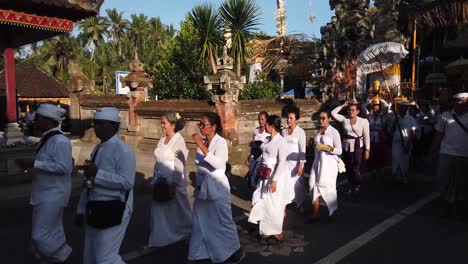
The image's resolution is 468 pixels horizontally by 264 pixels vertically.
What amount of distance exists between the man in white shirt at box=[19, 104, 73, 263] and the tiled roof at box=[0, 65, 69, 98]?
24.9 m

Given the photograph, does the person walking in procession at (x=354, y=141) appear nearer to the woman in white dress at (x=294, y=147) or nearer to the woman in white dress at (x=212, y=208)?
the woman in white dress at (x=294, y=147)

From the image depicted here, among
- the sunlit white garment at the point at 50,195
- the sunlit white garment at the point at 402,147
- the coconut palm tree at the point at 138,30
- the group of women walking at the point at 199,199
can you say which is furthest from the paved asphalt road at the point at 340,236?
the coconut palm tree at the point at 138,30

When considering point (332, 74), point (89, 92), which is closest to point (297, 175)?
point (332, 74)

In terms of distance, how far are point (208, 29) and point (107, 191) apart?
56.7 ft

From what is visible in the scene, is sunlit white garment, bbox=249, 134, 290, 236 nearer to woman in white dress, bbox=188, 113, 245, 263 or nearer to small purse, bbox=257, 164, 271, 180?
small purse, bbox=257, 164, 271, 180

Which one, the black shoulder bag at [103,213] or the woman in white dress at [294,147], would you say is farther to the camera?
the woman in white dress at [294,147]

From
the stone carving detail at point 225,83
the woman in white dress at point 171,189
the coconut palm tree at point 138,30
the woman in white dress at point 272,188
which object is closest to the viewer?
the woman in white dress at point 171,189

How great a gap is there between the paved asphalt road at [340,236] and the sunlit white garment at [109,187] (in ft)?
4.16

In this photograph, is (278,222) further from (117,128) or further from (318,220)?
(117,128)

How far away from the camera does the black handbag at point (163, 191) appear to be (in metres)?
4.59

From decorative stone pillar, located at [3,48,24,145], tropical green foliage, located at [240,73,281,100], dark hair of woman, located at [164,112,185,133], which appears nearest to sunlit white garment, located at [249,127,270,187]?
dark hair of woman, located at [164,112,185,133]

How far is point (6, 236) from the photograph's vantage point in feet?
17.6

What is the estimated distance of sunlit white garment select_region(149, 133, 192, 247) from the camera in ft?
15.5

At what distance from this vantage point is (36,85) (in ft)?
88.5
